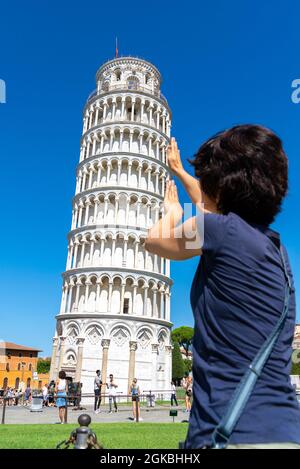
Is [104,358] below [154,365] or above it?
above

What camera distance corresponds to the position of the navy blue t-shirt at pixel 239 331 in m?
1.43

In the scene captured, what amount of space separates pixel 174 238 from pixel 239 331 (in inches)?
19.9

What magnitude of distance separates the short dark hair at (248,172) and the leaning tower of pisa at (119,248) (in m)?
36.5

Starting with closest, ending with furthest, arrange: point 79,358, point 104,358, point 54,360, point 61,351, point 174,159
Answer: point 174,159
point 104,358
point 79,358
point 61,351
point 54,360

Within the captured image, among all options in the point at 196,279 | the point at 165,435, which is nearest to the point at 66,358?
the point at 165,435

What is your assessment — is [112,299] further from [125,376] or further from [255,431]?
[255,431]

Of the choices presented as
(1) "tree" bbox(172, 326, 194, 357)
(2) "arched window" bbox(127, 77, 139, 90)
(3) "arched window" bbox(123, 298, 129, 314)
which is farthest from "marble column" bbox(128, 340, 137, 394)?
(1) "tree" bbox(172, 326, 194, 357)

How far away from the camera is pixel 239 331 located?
156cm

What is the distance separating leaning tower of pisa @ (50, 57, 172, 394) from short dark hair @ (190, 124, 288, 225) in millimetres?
36537

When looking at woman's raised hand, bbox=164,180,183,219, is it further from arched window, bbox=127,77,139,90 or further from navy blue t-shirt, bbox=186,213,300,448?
arched window, bbox=127,77,139,90

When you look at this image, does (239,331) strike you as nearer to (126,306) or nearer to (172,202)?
(172,202)

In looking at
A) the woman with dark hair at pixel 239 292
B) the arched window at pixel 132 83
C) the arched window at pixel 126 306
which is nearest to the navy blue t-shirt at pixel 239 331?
the woman with dark hair at pixel 239 292

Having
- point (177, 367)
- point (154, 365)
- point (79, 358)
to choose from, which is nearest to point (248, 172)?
point (79, 358)

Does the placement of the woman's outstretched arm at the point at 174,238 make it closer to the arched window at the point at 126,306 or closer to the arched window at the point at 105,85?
the arched window at the point at 126,306
